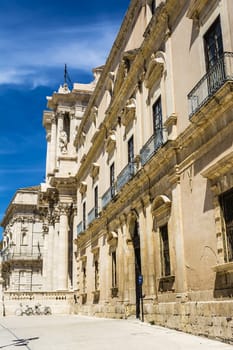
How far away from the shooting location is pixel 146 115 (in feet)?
47.3

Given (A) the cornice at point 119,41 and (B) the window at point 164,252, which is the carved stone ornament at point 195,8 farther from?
(B) the window at point 164,252

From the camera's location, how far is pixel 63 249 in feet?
98.2

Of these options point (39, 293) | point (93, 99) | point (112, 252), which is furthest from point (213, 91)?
point (39, 293)

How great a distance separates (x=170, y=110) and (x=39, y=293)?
1901 cm

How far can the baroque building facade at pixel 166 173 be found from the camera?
9.10 metres

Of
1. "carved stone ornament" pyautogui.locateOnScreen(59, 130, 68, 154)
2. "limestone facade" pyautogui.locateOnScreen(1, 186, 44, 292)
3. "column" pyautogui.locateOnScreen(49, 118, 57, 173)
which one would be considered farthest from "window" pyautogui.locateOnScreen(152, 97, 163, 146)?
"limestone facade" pyautogui.locateOnScreen(1, 186, 44, 292)

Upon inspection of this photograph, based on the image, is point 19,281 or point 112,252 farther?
point 19,281

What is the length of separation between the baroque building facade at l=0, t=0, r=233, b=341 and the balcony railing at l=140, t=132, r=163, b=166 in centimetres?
3

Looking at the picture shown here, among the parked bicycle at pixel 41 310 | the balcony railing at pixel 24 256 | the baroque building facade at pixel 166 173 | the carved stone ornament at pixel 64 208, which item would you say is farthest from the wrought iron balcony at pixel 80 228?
the balcony railing at pixel 24 256

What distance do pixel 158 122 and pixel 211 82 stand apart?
13.2 feet

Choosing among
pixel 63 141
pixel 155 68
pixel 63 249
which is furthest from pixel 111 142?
pixel 63 141

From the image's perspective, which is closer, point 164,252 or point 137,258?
point 164,252

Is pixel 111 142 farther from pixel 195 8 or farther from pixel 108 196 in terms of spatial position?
pixel 195 8

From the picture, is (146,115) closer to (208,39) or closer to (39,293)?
(208,39)
